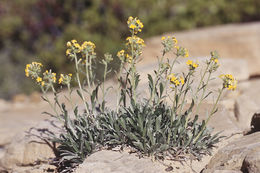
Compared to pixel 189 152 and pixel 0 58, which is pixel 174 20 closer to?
pixel 0 58

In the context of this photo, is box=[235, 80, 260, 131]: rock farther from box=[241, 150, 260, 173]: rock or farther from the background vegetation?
the background vegetation

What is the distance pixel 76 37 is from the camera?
1038 centimetres

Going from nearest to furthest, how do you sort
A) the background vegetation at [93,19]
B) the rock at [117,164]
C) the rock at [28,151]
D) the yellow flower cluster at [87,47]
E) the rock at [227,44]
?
the rock at [117,164], the yellow flower cluster at [87,47], the rock at [28,151], the rock at [227,44], the background vegetation at [93,19]

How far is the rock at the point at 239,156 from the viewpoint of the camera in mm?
3240

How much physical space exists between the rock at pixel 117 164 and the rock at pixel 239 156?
0.50 meters

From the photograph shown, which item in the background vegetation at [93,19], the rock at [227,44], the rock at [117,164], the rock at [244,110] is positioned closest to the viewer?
the rock at [117,164]

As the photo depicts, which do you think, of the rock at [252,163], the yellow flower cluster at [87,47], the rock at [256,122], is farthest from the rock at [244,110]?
the yellow flower cluster at [87,47]

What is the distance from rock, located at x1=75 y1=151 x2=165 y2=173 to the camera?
345cm

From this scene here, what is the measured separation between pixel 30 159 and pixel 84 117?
93 cm

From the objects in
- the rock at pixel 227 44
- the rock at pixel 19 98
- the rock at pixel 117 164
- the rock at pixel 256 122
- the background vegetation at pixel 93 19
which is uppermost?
the background vegetation at pixel 93 19

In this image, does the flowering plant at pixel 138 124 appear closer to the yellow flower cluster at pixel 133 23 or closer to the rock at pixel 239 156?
the yellow flower cluster at pixel 133 23

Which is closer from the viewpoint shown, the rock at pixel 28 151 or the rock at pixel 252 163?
the rock at pixel 252 163

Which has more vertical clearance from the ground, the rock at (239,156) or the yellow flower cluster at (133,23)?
the yellow flower cluster at (133,23)

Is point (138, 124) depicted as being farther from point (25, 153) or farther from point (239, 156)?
point (25, 153)
